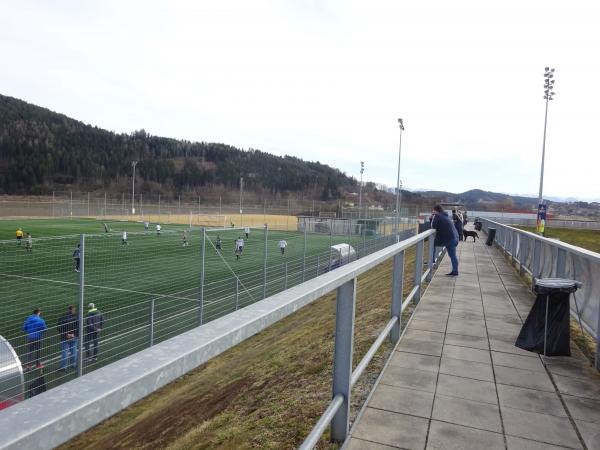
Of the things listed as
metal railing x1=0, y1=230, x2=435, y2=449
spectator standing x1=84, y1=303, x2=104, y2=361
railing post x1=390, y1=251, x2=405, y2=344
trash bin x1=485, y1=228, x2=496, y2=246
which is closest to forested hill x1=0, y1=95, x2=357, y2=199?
trash bin x1=485, y1=228, x2=496, y2=246

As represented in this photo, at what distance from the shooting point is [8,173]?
A: 117 metres

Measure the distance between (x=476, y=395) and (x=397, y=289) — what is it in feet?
3.89

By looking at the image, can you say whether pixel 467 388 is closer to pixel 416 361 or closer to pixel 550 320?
pixel 416 361

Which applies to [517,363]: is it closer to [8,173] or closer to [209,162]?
[8,173]

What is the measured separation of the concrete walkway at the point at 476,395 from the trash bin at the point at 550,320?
0.10m

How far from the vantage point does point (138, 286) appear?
55.4 feet

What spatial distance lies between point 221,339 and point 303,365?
3795 millimetres

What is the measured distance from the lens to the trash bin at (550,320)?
427 cm

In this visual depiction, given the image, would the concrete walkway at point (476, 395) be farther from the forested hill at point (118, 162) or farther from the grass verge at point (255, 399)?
the forested hill at point (118, 162)

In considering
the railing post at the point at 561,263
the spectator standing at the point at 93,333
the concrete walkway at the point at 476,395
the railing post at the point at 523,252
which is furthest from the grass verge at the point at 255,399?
the railing post at the point at 523,252

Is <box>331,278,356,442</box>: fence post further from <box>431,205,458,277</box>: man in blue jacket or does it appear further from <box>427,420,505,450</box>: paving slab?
<box>431,205,458,277</box>: man in blue jacket

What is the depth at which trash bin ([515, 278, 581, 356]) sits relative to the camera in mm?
4266

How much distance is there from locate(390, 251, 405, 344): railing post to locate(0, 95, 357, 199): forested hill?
419 feet

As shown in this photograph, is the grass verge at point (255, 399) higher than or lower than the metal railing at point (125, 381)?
lower
